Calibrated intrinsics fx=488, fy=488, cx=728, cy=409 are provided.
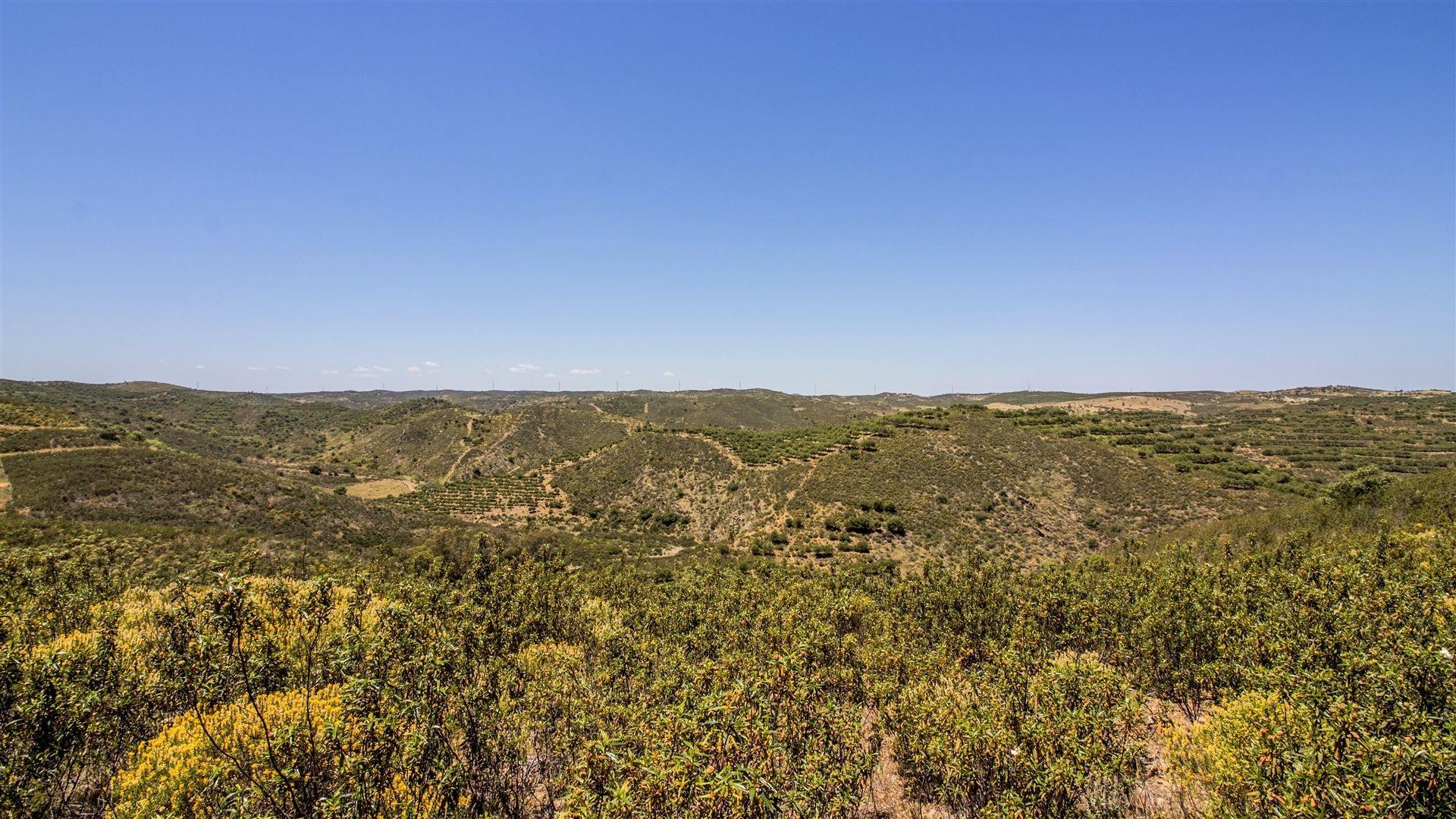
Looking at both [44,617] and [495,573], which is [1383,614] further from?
[44,617]

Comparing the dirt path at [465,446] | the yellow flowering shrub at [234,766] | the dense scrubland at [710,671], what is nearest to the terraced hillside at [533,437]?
the dirt path at [465,446]

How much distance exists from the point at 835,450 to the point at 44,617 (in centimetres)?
6709

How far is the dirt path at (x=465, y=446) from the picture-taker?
105119 millimetres

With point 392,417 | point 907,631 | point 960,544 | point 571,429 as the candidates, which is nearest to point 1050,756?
point 907,631

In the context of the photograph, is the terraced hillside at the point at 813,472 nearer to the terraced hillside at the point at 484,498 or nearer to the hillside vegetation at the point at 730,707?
Result: the terraced hillside at the point at 484,498

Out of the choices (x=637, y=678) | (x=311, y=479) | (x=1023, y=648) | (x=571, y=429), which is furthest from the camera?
(x=571, y=429)

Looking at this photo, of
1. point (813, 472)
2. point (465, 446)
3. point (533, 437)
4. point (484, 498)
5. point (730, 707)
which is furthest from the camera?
point (533, 437)

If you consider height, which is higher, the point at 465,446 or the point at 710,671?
the point at 710,671

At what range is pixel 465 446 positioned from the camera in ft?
379

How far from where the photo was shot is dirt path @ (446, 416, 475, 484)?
105119mm

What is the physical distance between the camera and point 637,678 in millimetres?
14195

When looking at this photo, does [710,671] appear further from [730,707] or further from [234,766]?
[234,766]

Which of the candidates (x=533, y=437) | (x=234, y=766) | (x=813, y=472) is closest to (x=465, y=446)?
(x=533, y=437)

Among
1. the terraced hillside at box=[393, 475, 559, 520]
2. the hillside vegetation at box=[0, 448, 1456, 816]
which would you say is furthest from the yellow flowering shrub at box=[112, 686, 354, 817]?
the terraced hillside at box=[393, 475, 559, 520]
